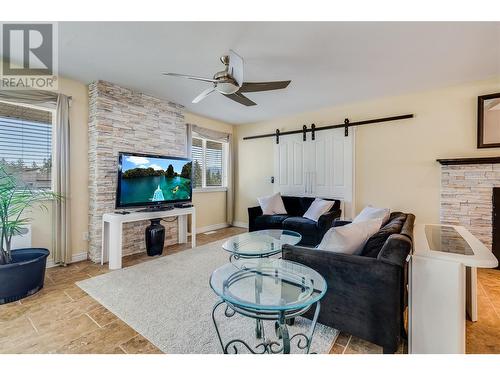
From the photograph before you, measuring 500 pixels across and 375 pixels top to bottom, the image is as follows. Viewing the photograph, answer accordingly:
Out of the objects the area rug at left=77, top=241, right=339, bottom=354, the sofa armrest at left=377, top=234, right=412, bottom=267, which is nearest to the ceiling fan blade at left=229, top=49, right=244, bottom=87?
the sofa armrest at left=377, top=234, right=412, bottom=267

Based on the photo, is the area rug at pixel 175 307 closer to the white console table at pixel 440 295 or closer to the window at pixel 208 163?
the white console table at pixel 440 295

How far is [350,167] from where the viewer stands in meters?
4.07

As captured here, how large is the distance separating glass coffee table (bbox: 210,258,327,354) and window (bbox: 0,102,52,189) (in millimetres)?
2851

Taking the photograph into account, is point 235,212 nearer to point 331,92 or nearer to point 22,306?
point 331,92

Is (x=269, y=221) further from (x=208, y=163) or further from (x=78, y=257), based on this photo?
(x=78, y=257)

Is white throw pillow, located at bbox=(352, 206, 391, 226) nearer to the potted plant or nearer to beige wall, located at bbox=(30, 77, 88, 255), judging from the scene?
the potted plant

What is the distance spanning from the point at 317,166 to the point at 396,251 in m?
3.19

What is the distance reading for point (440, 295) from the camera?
1332 mm

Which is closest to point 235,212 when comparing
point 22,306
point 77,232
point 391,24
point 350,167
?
point 350,167

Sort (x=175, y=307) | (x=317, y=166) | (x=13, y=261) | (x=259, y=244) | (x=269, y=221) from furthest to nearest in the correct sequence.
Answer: (x=317, y=166) < (x=269, y=221) < (x=259, y=244) < (x=13, y=261) < (x=175, y=307)

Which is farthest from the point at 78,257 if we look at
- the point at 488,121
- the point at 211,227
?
the point at 488,121

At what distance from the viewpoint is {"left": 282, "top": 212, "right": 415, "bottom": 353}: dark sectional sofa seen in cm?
138

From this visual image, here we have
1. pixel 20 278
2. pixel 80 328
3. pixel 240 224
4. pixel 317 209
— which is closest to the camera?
pixel 80 328
